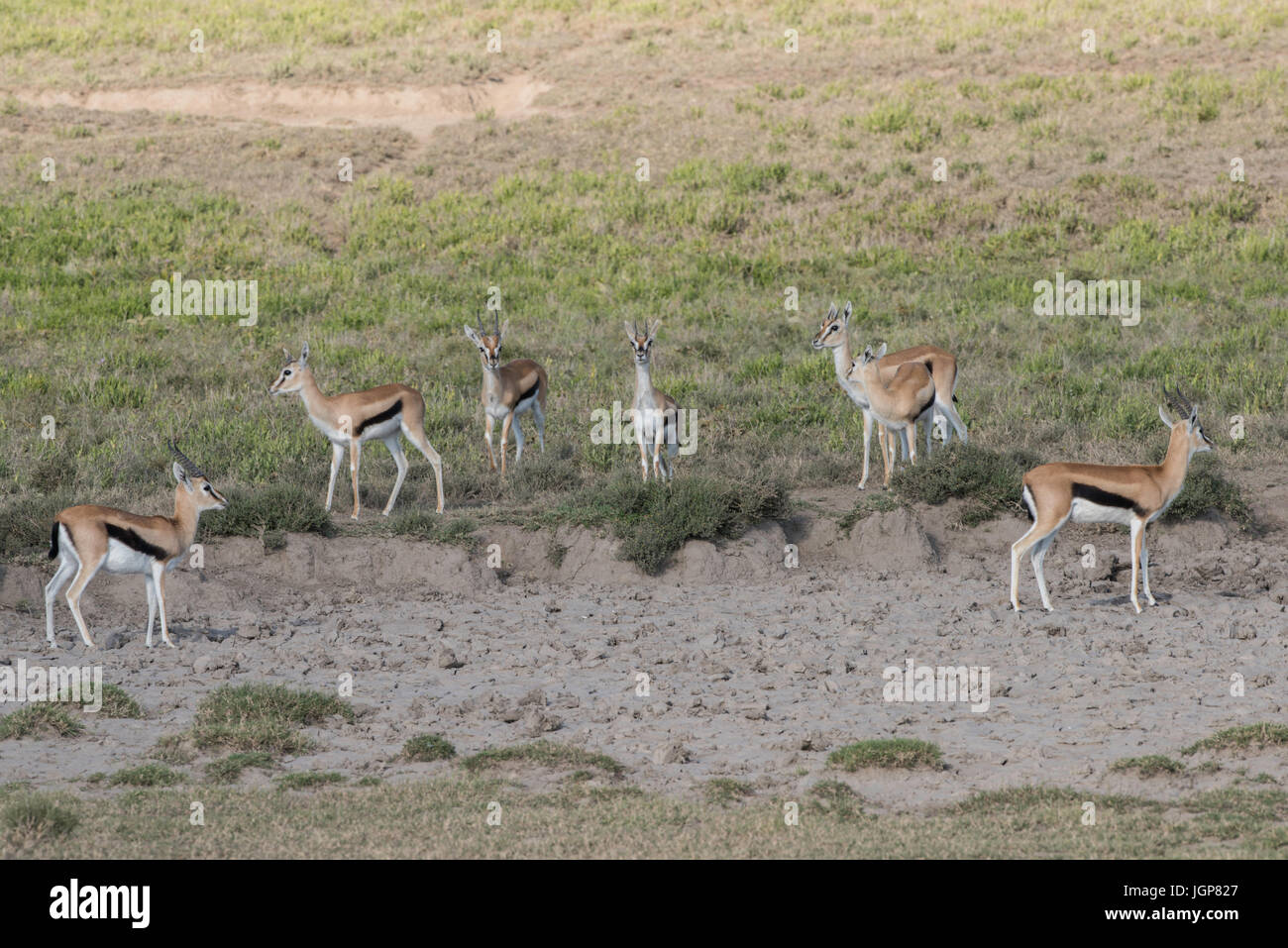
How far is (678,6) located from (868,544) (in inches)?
1412

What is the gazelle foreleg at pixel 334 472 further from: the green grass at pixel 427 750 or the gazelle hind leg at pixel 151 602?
the green grass at pixel 427 750

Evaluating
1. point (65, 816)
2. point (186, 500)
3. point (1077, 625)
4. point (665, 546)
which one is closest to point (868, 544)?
point (665, 546)

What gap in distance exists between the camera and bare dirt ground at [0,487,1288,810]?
8.48m

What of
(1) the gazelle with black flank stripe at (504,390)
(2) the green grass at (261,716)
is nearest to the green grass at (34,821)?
(2) the green grass at (261,716)

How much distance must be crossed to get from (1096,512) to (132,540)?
23.3ft

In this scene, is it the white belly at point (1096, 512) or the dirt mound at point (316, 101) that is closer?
the white belly at point (1096, 512)

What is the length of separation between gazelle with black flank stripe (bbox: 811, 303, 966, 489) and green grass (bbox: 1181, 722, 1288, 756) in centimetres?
700

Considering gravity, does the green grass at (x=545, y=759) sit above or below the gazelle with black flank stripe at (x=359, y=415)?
below

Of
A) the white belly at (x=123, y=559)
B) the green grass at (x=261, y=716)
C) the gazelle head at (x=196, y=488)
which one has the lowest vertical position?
the green grass at (x=261, y=716)

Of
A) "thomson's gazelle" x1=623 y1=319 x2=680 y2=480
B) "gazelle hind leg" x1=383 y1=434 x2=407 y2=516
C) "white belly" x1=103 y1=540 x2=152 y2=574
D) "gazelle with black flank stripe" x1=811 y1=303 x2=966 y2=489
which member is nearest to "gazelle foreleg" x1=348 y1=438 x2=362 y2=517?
"gazelle hind leg" x1=383 y1=434 x2=407 y2=516

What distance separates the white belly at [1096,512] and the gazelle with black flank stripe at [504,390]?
613 centimetres

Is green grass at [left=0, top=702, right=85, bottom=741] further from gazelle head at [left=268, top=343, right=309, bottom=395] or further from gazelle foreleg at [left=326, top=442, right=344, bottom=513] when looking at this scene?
gazelle head at [left=268, top=343, right=309, bottom=395]

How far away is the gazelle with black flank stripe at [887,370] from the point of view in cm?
1554

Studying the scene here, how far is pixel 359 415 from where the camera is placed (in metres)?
14.4
